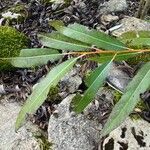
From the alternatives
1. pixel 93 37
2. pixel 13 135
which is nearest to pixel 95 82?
pixel 93 37

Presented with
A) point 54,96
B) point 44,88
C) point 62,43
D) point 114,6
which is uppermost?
point 62,43

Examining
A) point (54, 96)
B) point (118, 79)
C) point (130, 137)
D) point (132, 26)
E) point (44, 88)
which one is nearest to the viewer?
point (44, 88)

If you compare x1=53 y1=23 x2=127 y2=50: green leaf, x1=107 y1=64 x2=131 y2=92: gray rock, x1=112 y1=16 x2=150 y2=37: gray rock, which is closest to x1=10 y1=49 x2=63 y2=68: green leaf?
x1=53 y1=23 x2=127 y2=50: green leaf

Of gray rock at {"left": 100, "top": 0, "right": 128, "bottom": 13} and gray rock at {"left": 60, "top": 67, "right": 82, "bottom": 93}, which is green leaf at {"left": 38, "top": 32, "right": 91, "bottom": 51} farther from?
gray rock at {"left": 100, "top": 0, "right": 128, "bottom": 13}

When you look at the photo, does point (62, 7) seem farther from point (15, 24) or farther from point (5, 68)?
point (5, 68)

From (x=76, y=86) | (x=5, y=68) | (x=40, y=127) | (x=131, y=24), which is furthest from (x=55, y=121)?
(x=131, y=24)

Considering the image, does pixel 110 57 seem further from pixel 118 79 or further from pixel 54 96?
pixel 54 96
